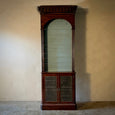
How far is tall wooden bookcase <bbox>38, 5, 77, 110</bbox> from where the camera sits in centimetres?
348

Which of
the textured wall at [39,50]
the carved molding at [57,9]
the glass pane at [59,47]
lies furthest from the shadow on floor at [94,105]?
the carved molding at [57,9]

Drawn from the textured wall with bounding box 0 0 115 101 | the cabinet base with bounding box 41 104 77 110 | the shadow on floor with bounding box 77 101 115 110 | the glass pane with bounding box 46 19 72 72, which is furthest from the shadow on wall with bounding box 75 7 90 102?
the cabinet base with bounding box 41 104 77 110

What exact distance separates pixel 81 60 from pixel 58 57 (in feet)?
2.07

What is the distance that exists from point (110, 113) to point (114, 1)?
249cm

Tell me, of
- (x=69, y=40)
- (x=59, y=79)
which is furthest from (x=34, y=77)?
(x=69, y=40)

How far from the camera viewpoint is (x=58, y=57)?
3637 mm

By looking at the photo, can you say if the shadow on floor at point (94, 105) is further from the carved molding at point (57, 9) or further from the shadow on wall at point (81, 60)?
the carved molding at point (57, 9)

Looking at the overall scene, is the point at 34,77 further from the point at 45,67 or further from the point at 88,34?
the point at 88,34

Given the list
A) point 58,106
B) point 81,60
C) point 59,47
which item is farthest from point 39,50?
point 58,106

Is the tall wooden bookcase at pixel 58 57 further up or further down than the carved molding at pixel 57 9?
further down

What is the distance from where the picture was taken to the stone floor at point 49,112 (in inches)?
130

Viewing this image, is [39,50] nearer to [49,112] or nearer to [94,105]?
[49,112]

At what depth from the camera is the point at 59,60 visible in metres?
3.63

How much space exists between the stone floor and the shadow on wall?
267 millimetres
